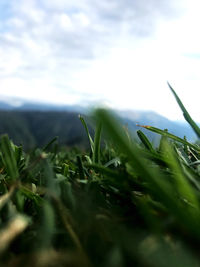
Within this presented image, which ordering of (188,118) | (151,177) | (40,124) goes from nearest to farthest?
(151,177), (188,118), (40,124)

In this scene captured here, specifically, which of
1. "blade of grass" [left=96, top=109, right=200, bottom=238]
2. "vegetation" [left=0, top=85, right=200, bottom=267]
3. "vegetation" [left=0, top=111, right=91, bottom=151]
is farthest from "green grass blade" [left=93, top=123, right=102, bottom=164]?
"vegetation" [left=0, top=111, right=91, bottom=151]

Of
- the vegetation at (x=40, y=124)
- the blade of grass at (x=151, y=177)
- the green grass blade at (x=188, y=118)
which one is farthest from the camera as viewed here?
the vegetation at (x=40, y=124)

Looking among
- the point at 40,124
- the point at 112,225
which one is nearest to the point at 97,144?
the point at 112,225

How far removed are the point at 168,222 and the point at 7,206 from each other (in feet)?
0.92

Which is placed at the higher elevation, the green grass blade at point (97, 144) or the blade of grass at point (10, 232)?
the green grass blade at point (97, 144)

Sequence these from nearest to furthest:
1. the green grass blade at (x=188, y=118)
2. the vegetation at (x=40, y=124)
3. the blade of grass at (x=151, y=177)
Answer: the blade of grass at (x=151, y=177)
the green grass blade at (x=188, y=118)
the vegetation at (x=40, y=124)

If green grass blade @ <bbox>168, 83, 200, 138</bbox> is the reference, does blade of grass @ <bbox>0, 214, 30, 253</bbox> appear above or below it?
below

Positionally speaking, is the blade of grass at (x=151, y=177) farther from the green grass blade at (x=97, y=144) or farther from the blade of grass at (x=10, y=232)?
the green grass blade at (x=97, y=144)

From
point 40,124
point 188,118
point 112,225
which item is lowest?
point 40,124

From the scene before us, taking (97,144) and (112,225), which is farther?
(97,144)

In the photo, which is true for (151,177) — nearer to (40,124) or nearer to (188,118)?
(188,118)

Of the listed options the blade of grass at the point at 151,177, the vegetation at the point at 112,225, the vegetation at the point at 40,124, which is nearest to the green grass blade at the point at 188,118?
the vegetation at the point at 112,225

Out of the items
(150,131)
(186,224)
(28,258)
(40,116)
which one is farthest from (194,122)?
(40,116)

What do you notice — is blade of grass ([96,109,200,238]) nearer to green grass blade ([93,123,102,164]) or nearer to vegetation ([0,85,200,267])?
vegetation ([0,85,200,267])
